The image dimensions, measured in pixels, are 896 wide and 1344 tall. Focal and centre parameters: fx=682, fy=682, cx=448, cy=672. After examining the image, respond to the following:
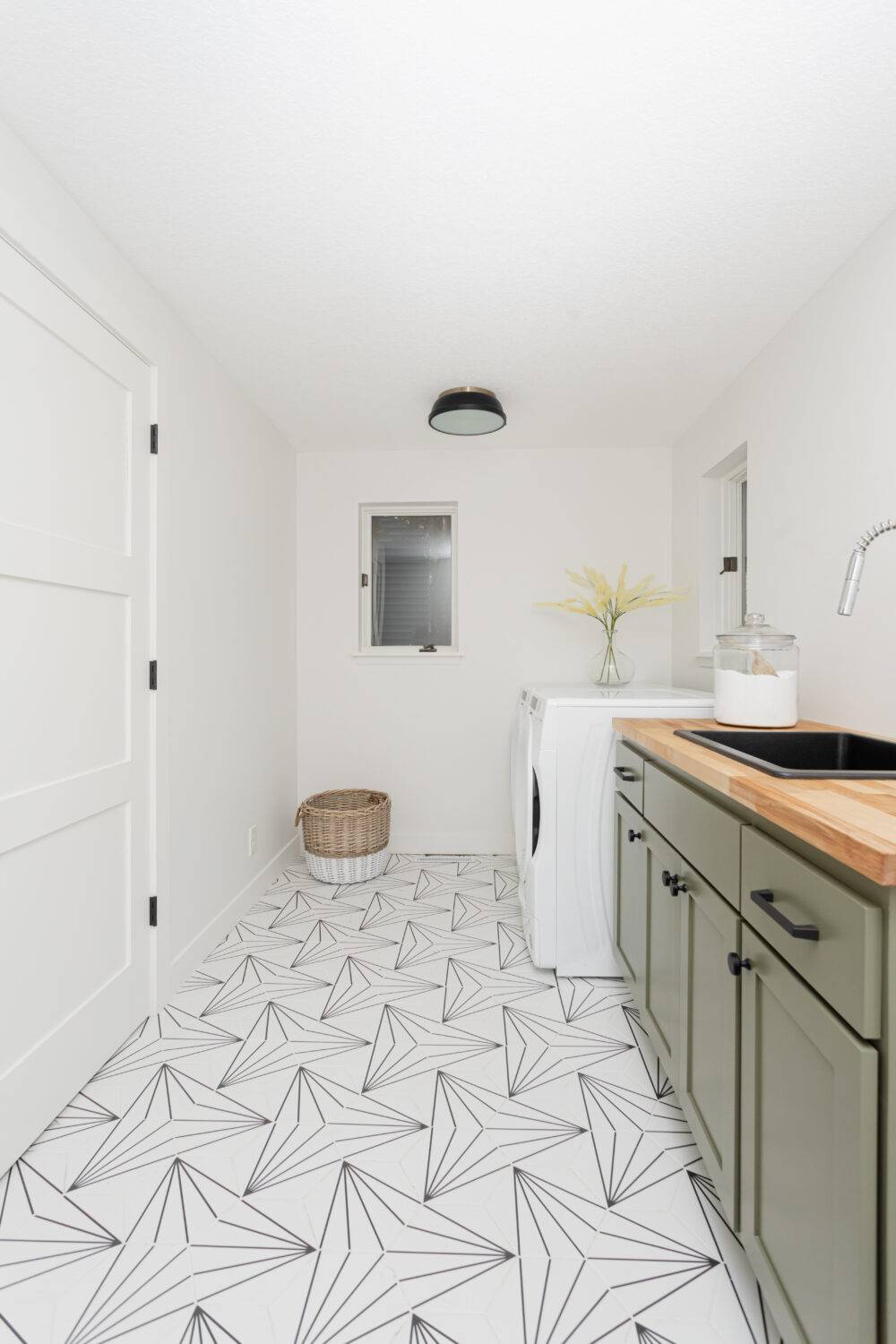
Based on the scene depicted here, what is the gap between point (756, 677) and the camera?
1.89 m

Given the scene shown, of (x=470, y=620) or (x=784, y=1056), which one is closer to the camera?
(x=784, y=1056)

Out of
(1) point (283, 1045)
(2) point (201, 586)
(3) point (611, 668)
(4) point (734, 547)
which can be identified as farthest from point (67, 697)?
(4) point (734, 547)

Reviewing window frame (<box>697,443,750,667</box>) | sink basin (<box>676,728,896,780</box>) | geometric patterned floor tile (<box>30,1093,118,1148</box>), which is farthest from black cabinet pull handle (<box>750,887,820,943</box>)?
window frame (<box>697,443,750,667</box>)

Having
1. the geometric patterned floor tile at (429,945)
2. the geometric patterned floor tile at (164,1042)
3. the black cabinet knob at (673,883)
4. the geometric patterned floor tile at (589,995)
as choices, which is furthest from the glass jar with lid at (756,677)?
the geometric patterned floor tile at (164,1042)

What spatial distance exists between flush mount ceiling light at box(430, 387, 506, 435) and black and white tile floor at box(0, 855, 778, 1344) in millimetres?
2236

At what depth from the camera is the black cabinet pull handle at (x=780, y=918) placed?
0.92 meters

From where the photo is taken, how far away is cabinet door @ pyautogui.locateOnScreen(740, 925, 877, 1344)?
2.60 ft

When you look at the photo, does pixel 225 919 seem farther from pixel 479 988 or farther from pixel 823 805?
pixel 823 805

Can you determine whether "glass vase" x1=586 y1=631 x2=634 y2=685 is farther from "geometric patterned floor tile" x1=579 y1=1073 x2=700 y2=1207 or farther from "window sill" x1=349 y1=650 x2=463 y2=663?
"geometric patterned floor tile" x1=579 y1=1073 x2=700 y2=1207

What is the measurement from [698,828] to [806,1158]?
1.94 feet

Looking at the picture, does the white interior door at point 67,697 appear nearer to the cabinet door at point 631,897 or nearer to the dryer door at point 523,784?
the dryer door at point 523,784

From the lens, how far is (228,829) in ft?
9.24

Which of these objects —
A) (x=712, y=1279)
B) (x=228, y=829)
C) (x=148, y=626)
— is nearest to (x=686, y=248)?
(x=148, y=626)

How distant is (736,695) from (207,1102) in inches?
69.6
